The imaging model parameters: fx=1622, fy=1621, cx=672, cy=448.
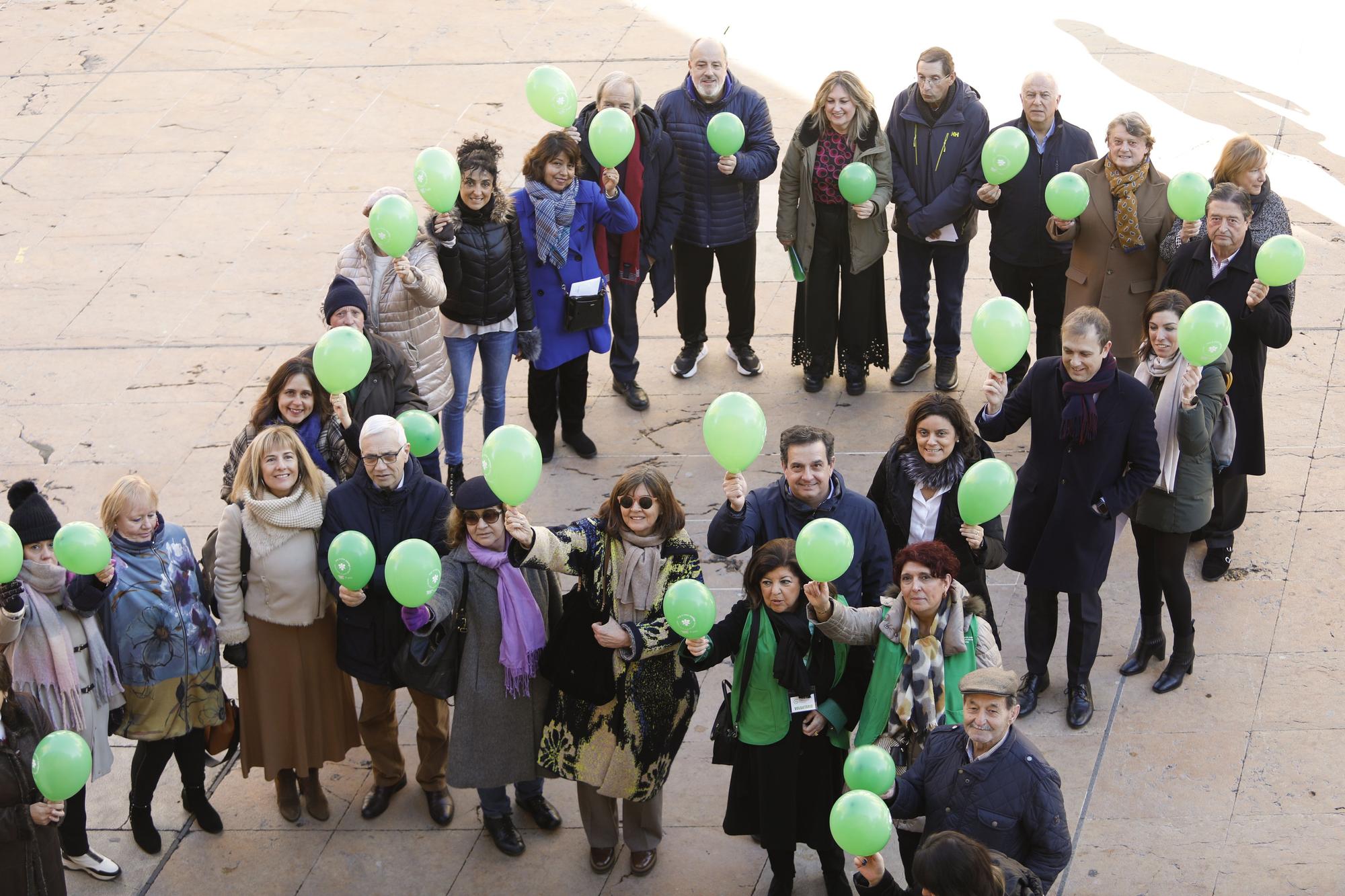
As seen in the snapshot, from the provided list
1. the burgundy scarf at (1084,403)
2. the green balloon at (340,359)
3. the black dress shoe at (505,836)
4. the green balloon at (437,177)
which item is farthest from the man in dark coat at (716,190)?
the black dress shoe at (505,836)

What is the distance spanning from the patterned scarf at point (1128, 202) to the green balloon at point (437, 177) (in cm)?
319

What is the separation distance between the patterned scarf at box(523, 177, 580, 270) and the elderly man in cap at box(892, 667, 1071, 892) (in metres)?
4.00

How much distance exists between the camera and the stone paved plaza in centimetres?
632

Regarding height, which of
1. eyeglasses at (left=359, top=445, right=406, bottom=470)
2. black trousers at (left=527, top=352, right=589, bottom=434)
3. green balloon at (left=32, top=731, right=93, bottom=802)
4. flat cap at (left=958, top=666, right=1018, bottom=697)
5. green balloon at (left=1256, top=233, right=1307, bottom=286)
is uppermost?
green balloon at (left=1256, top=233, right=1307, bottom=286)

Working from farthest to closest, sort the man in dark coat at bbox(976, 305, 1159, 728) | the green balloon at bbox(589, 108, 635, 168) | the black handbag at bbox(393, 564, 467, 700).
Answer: the green balloon at bbox(589, 108, 635, 168) → the man in dark coat at bbox(976, 305, 1159, 728) → the black handbag at bbox(393, 564, 467, 700)

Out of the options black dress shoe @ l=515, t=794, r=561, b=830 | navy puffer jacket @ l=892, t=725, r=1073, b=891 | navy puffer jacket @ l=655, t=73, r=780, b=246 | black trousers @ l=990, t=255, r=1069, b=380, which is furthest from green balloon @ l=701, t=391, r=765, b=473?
navy puffer jacket @ l=655, t=73, r=780, b=246

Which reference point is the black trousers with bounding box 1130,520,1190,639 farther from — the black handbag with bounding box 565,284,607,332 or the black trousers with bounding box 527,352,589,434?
the black trousers with bounding box 527,352,589,434

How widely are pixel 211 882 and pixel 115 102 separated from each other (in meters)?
9.06

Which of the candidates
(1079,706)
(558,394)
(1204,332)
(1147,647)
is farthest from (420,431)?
(1147,647)

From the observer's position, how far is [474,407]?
945 centimetres

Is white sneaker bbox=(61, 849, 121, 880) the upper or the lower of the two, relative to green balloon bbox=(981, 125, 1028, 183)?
lower

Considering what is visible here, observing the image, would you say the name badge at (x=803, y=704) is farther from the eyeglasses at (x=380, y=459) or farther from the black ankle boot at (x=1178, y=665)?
the black ankle boot at (x=1178, y=665)

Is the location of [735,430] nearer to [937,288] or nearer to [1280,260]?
[1280,260]

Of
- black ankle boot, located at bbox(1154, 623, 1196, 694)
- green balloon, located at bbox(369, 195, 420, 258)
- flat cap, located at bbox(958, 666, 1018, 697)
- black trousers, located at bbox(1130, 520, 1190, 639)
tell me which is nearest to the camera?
flat cap, located at bbox(958, 666, 1018, 697)
